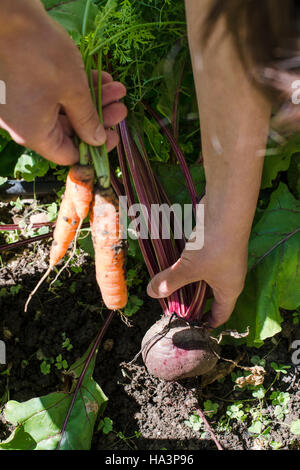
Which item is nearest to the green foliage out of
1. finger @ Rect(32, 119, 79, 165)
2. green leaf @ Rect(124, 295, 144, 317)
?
green leaf @ Rect(124, 295, 144, 317)

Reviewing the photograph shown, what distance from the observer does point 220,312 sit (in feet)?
5.62

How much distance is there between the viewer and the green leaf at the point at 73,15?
150cm

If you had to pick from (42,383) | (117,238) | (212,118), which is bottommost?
(42,383)

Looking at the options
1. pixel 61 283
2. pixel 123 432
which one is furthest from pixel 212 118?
pixel 123 432

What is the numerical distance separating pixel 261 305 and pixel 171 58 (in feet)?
3.54

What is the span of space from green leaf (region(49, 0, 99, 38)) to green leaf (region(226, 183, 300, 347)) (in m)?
1.03

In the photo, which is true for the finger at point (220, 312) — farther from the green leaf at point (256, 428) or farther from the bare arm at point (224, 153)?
the green leaf at point (256, 428)

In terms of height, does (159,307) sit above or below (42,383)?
above

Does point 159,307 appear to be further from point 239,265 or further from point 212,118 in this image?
point 212,118

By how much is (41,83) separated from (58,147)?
227mm

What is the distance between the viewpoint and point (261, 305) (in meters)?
1.70

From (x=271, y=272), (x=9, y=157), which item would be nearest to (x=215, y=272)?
(x=271, y=272)

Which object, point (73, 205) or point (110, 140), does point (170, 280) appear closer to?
point (73, 205)

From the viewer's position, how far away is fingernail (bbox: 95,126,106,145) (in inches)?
53.0
